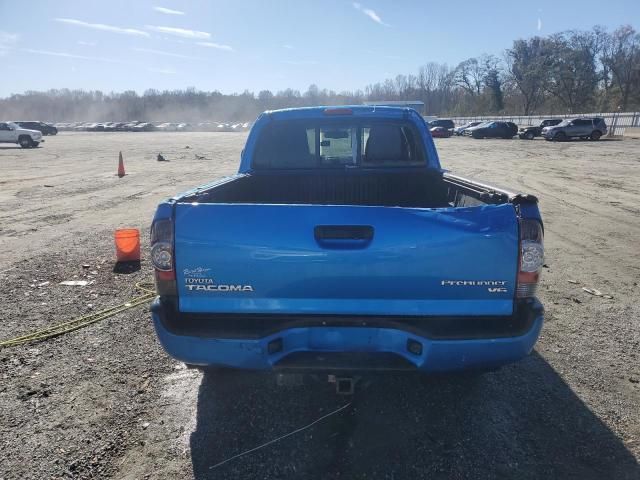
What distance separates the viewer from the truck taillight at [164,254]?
8.04ft

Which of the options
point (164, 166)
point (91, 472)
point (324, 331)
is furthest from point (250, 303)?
point (164, 166)

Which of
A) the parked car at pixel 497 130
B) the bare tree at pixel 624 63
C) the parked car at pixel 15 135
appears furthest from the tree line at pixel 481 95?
the parked car at pixel 15 135

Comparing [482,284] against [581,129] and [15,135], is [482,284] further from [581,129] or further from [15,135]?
[581,129]

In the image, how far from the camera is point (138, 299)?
5098 mm

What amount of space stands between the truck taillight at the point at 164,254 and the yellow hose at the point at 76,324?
2.44m

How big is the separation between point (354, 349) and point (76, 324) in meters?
3.29

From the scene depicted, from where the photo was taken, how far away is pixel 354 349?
2502 millimetres

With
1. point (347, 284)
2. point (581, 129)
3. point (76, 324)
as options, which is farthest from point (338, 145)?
point (581, 129)

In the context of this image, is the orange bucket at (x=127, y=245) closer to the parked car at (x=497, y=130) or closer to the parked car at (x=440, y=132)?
the parked car at (x=497, y=130)

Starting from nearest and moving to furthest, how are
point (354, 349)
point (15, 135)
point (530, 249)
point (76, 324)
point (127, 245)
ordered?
1. point (530, 249)
2. point (354, 349)
3. point (76, 324)
4. point (127, 245)
5. point (15, 135)

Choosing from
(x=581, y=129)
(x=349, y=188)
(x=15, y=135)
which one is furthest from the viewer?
(x=581, y=129)

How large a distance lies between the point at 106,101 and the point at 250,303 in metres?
152

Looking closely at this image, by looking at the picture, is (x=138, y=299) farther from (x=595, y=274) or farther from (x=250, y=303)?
(x=595, y=274)

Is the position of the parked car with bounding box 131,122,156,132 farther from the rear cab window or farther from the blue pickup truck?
the blue pickup truck
